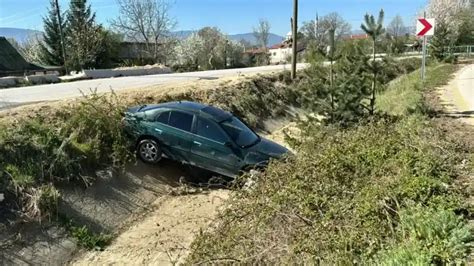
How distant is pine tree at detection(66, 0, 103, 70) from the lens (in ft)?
148

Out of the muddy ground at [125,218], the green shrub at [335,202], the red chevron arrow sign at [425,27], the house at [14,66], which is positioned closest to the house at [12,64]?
the house at [14,66]

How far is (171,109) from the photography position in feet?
37.3

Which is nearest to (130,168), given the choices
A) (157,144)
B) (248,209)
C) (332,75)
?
(157,144)

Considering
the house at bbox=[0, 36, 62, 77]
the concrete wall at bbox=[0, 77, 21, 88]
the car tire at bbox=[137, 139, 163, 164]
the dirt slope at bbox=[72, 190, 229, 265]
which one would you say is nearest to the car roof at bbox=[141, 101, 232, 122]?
the car tire at bbox=[137, 139, 163, 164]

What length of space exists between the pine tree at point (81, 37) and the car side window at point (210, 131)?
36.4 meters

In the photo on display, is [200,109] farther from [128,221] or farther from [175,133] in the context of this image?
[128,221]

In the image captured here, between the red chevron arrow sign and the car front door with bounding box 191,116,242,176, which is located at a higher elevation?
the red chevron arrow sign

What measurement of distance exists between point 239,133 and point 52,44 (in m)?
43.8

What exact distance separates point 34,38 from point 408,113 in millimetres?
54105

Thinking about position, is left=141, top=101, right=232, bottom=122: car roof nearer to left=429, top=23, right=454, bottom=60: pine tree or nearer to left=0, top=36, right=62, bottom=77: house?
left=0, top=36, right=62, bottom=77: house

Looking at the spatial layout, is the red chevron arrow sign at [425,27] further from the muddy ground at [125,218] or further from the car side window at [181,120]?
the muddy ground at [125,218]

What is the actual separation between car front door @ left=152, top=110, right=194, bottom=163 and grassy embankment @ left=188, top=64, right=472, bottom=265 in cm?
320

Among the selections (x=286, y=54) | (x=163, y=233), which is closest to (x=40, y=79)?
(x=163, y=233)

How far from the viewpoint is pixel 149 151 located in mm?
11266
